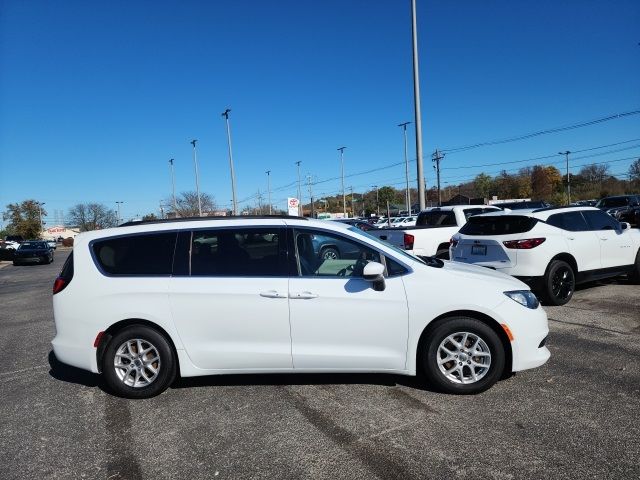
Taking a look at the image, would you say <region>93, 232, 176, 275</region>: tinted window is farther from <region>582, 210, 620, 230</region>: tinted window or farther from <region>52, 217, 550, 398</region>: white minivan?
<region>582, 210, 620, 230</region>: tinted window

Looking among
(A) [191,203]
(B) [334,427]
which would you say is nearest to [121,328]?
(B) [334,427]

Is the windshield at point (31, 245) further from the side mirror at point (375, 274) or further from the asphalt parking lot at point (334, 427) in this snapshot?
the side mirror at point (375, 274)

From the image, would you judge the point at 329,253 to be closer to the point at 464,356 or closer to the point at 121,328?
the point at 464,356

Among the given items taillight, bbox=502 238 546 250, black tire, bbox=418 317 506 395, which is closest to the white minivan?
black tire, bbox=418 317 506 395

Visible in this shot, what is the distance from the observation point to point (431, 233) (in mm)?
10633

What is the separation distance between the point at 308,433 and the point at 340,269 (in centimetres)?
147

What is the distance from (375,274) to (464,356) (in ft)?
3.63

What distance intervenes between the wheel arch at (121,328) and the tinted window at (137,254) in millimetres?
461

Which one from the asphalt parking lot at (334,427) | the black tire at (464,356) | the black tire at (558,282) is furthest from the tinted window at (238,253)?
the black tire at (558,282)

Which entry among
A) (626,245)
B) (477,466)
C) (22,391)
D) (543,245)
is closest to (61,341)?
(22,391)

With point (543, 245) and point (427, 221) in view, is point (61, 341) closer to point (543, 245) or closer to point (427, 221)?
point (543, 245)

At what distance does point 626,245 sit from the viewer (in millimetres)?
8508

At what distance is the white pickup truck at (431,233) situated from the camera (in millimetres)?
10320

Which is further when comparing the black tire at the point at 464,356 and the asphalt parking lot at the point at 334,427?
the black tire at the point at 464,356
